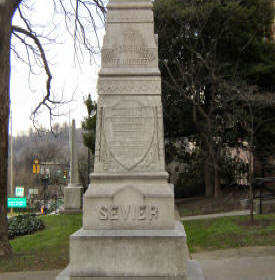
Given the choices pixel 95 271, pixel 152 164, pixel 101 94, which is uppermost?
pixel 101 94

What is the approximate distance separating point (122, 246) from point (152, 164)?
1291 millimetres

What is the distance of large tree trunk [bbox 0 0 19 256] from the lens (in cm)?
891

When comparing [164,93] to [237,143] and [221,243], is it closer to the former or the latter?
[237,143]

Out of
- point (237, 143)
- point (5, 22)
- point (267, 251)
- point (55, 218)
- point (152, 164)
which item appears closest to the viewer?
point (152, 164)

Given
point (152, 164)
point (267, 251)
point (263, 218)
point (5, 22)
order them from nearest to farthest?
1. point (152, 164)
2. point (267, 251)
3. point (5, 22)
4. point (263, 218)

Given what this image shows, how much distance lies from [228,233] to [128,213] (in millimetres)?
5995

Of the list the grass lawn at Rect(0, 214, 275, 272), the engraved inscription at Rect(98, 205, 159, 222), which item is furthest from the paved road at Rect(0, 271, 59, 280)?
the engraved inscription at Rect(98, 205, 159, 222)

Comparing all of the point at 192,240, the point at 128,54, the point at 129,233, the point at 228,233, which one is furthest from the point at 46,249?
the point at 128,54

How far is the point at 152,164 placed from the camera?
18.7 ft

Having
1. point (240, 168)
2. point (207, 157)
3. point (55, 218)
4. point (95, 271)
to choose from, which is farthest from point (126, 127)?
point (240, 168)

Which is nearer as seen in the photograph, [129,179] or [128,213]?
[128,213]

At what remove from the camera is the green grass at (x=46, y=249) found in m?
7.54

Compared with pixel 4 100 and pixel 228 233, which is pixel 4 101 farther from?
pixel 228 233

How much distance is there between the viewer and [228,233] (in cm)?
1066
